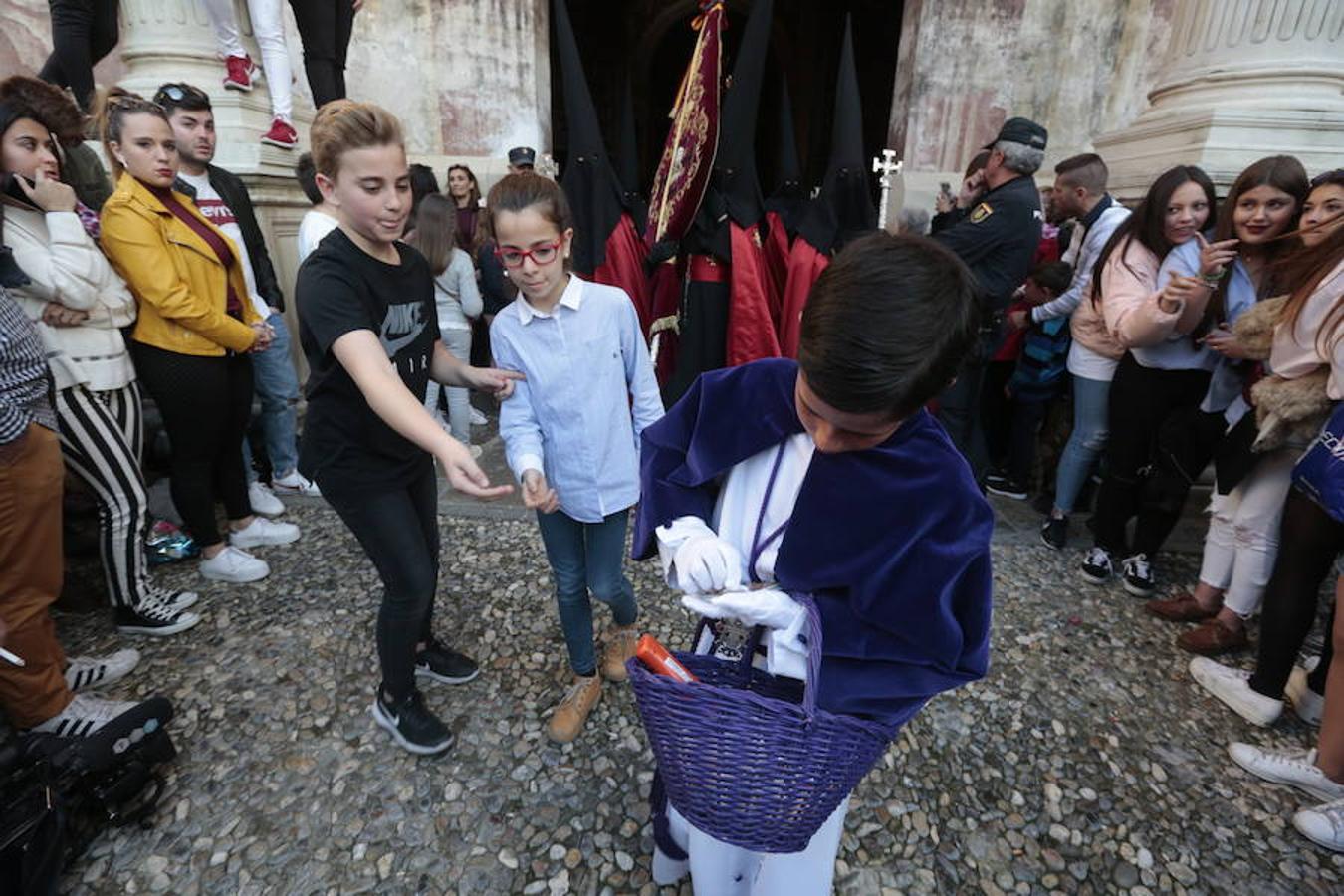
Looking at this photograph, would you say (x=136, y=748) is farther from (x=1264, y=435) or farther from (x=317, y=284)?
(x=1264, y=435)

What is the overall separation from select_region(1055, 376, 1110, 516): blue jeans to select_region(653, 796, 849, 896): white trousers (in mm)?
2867

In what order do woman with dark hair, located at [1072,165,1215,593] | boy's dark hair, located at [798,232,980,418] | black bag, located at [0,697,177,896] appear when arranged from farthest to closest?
woman with dark hair, located at [1072,165,1215,593]
black bag, located at [0,697,177,896]
boy's dark hair, located at [798,232,980,418]

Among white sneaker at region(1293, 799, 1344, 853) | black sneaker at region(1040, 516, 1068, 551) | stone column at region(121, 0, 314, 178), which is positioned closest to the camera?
white sneaker at region(1293, 799, 1344, 853)

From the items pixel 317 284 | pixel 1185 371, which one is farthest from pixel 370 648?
pixel 1185 371

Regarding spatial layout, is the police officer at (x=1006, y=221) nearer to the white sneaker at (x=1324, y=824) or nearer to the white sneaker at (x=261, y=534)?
the white sneaker at (x=1324, y=824)

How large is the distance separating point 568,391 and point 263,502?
2.70 metres

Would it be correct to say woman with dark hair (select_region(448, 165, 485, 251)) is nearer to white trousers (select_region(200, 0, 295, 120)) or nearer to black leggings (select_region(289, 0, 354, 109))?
black leggings (select_region(289, 0, 354, 109))

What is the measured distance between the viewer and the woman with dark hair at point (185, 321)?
8.67 ft

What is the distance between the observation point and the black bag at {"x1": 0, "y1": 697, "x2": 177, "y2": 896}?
5.00ft

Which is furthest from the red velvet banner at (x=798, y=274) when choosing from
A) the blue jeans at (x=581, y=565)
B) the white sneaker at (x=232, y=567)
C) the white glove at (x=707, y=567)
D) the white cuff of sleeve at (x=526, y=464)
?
the white sneaker at (x=232, y=567)

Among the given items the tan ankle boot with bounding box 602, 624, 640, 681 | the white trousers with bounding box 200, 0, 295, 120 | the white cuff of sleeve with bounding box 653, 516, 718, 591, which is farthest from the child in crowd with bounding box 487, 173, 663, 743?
the white trousers with bounding box 200, 0, 295, 120

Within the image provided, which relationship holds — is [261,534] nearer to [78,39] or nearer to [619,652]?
[619,652]

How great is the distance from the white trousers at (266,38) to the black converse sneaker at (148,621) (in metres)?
3.52

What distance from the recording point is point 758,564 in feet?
4.05
